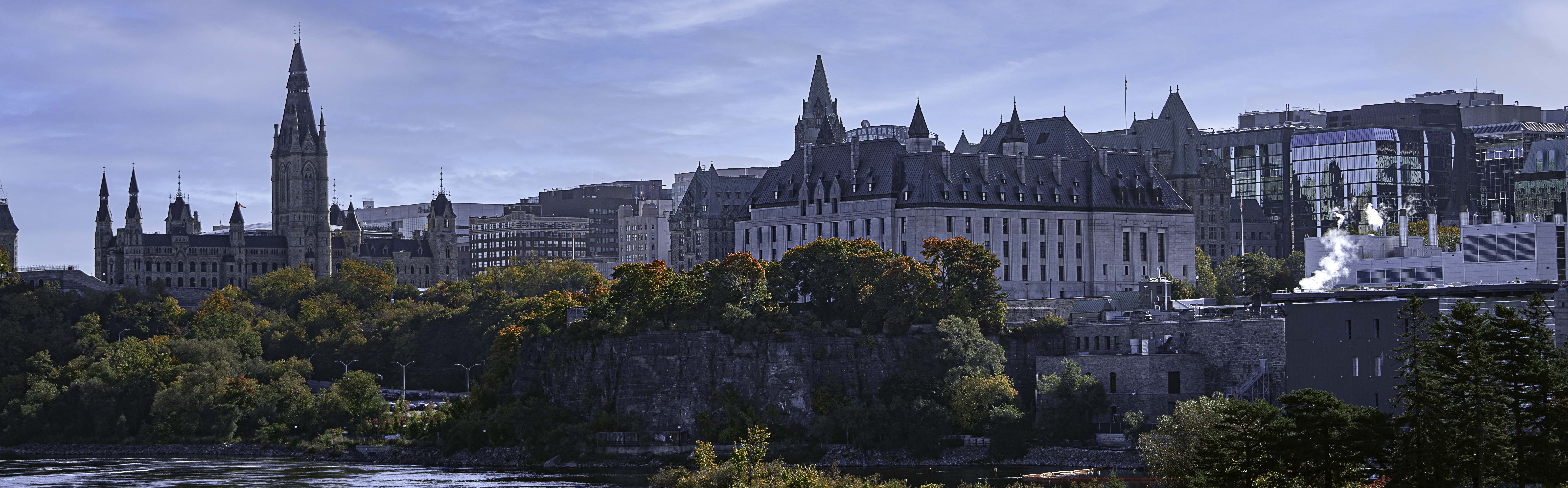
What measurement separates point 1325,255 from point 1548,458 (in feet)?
217

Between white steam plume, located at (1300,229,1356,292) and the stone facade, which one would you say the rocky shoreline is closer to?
the stone facade

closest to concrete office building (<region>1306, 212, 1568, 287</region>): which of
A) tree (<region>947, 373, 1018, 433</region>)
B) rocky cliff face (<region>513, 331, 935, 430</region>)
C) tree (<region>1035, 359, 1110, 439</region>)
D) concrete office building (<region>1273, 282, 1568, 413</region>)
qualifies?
concrete office building (<region>1273, 282, 1568, 413</region>)

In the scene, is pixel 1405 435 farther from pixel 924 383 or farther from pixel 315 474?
pixel 315 474

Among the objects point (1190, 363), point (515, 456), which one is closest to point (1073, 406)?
point (1190, 363)

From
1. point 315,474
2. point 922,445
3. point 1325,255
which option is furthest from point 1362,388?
point 315,474

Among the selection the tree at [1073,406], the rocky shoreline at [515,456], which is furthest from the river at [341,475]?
the tree at [1073,406]

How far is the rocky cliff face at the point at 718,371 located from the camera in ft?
557

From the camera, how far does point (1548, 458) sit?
91.2 m

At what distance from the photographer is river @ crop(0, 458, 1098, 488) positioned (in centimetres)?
15000

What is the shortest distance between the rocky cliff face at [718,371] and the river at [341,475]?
906cm

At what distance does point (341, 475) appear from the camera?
163000mm

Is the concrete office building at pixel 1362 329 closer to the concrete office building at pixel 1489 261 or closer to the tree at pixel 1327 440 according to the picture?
the concrete office building at pixel 1489 261

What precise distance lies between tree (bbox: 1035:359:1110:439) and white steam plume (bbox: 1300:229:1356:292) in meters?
16.4

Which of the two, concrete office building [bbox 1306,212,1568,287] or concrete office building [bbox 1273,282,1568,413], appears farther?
concrete office building [bbox 1306,212,1568,287]
